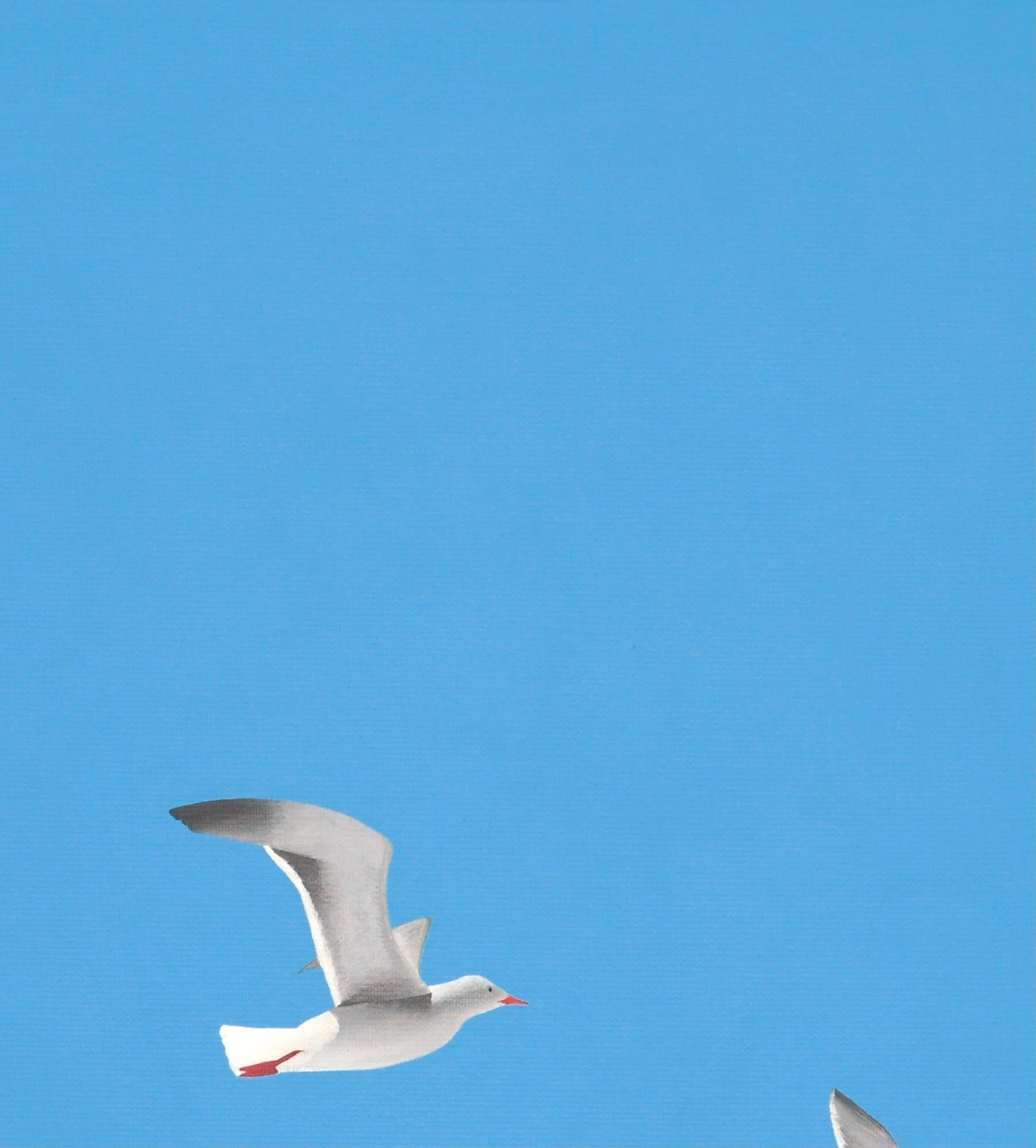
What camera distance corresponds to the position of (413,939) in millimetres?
2242

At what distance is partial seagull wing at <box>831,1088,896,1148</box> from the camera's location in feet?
6.85

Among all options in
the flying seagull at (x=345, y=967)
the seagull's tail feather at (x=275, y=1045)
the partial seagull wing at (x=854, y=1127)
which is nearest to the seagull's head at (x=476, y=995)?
the flying seagull at (x=345, y=967)

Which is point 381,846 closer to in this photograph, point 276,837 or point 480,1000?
point 276,837

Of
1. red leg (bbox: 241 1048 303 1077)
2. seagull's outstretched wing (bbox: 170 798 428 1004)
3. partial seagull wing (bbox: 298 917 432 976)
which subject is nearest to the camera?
seagull's outstretched wing (bbox: 170 798 428 1004)

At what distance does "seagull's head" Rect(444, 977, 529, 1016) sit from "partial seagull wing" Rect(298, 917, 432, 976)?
6 centimetres

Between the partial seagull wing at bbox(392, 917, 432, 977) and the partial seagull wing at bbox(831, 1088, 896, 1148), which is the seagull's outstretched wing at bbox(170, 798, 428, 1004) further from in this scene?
the partial seagull wing at bbox(831, 1088, 896, 1148)

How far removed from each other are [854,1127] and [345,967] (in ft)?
2.35

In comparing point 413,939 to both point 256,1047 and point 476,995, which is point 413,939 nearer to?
point 476,995

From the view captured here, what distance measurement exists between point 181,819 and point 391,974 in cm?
39

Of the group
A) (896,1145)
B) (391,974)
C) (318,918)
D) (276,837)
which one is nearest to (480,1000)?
(391,974)

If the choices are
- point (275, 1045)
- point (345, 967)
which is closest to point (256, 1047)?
point (275, 1045)

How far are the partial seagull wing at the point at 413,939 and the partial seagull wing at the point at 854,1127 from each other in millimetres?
600

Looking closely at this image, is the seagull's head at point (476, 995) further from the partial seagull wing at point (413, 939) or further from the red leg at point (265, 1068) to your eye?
the red leg at point (265, 1068)

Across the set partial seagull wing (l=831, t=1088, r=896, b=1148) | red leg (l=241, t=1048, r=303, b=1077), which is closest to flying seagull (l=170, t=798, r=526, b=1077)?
red leg (l=241, t=1048, r=303, b=1077)
